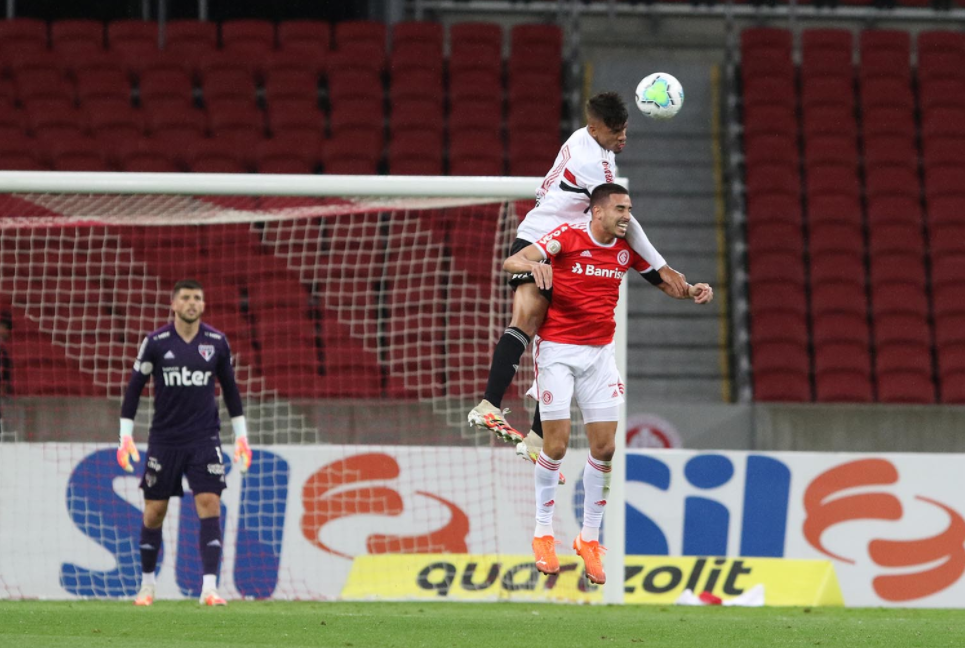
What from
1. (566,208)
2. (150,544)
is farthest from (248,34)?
(566,208)

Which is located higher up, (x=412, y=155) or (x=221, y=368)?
(x=412, y=155)

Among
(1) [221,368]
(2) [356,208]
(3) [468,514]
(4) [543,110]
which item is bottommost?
(3) [468,514]

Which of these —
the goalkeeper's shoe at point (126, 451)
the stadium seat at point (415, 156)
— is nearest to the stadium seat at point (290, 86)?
the stadium seat at point (415, 156)

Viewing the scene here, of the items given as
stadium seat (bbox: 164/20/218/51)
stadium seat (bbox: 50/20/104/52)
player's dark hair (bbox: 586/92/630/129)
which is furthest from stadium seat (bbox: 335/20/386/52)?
player's dark hair (bbox: 586/92/630/129)

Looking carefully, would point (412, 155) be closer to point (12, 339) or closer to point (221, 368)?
point (12, 339)

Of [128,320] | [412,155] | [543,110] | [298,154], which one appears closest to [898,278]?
[543,110]

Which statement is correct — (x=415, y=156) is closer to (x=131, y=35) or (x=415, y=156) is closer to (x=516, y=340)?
(x=131, y=35)

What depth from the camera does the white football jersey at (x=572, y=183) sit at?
7.54m

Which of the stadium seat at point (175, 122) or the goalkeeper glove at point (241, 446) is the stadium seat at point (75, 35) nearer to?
the stadium seat at point (175, 122)

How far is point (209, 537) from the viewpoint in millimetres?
9273

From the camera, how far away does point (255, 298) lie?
12430mm

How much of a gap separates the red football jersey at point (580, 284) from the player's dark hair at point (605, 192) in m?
0.16

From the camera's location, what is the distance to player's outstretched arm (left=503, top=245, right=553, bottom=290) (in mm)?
7293

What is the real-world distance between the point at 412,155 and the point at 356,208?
15.2ft
